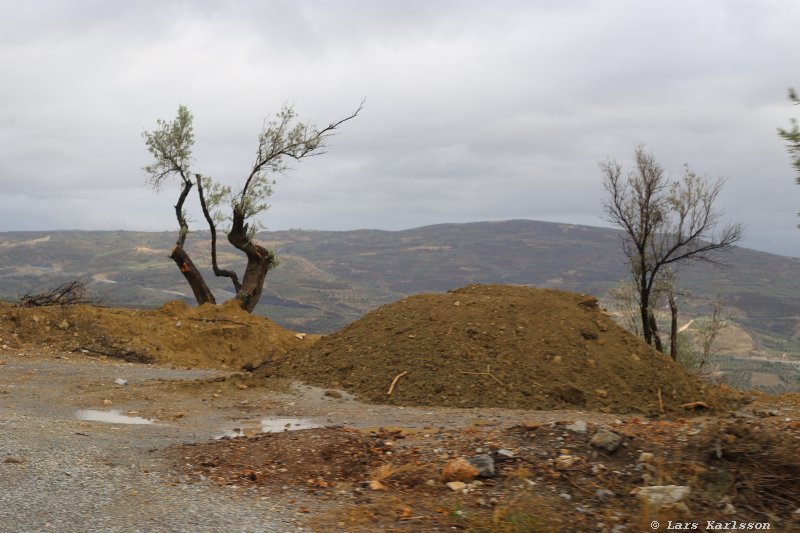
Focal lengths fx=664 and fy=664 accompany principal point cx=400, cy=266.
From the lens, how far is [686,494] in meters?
6.23

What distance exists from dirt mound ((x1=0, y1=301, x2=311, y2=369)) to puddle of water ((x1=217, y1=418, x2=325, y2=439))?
6.27 meters

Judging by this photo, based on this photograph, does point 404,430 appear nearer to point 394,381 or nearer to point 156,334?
point 394,381

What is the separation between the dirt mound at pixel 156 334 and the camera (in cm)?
1941

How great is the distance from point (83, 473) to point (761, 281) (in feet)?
677

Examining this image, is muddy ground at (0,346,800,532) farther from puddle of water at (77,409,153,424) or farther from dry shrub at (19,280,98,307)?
dry shrub at (19,280,98,307)

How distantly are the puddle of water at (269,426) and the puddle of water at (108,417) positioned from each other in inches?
62.8

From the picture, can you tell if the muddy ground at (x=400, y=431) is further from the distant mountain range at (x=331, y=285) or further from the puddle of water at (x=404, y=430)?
the distant mountain range at (x=331, y=285)

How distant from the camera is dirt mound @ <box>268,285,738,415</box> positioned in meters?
13.6

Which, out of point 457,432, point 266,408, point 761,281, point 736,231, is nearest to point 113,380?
point 266,408

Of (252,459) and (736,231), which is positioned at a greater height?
(736,231)

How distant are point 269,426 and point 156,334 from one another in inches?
441

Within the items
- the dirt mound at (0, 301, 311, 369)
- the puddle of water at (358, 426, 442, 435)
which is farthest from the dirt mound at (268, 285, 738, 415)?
the dirt mound at (0, 301, 311, 369)

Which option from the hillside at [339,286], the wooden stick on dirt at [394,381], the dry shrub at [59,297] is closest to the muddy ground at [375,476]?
the wooden stick on dirt at [394,381]

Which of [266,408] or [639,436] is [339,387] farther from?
[639,436]
